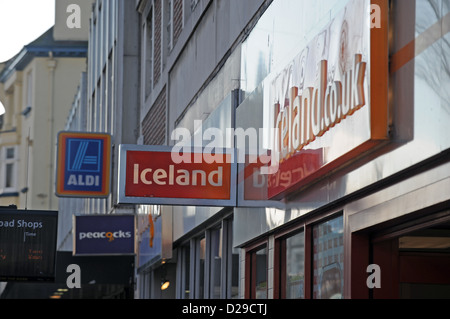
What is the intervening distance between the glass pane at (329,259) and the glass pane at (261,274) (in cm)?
223

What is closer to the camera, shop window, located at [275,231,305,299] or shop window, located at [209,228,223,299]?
shop window, located at [275,231,305,299]

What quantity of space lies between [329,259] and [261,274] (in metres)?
3.01

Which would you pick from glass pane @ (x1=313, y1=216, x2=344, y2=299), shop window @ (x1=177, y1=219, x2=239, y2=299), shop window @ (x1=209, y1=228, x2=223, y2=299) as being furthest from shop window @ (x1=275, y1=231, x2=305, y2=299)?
shop window @ (x1=209, y1=228, x2=223, y2=299)

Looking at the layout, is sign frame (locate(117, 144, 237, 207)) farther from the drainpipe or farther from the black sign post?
the drainpipe

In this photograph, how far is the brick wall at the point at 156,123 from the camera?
68.9 feet

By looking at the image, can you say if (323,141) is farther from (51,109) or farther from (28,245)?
(51,109)

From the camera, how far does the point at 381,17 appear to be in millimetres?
7879

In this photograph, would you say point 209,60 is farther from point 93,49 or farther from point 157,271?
point 93,49

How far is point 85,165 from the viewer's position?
21.3m

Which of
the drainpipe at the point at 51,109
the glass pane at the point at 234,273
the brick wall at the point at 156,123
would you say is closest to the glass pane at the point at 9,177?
the drainpipe at the point at 51,109

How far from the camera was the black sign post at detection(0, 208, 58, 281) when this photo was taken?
17906mm

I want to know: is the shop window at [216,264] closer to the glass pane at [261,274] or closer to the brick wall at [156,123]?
the glass pane at [261,274]

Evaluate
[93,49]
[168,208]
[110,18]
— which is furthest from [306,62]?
[93,49]

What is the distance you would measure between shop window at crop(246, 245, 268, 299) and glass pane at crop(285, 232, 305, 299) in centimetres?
94
